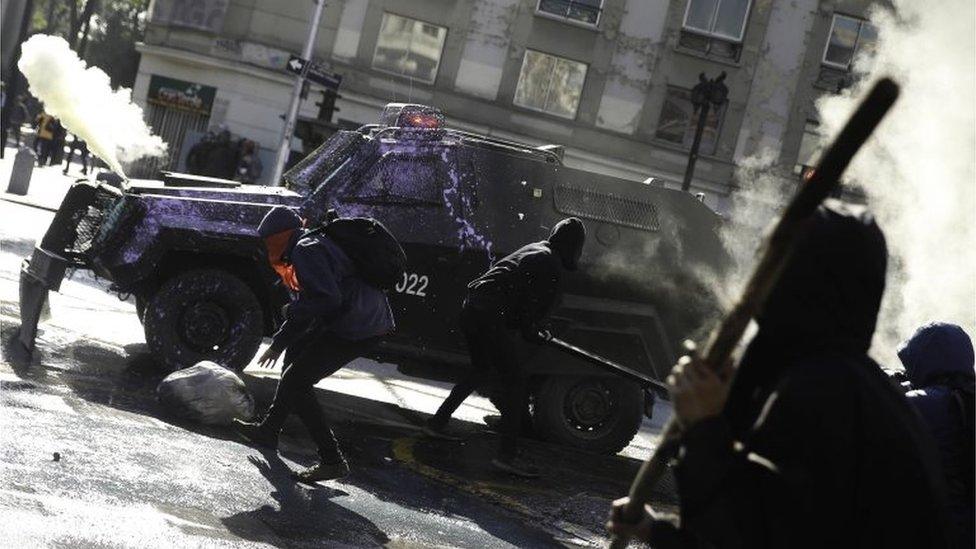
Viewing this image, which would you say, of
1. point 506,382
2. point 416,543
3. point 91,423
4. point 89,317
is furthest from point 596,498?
point 89,317

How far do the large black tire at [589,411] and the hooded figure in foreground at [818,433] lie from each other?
799cm

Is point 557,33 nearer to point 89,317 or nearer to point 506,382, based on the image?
point 89,317

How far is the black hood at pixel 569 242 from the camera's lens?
32.0 feet

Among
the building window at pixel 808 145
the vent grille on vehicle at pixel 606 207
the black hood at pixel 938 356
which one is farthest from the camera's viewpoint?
the building window at pixel 808 145

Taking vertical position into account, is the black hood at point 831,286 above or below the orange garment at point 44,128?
above

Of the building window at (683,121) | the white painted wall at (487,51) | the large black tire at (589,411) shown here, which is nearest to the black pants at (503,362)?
the large black tire at (589,411)

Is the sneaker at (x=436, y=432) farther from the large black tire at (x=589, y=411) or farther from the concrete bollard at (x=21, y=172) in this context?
Answer: the concrete bollard at (x=21, y=172)

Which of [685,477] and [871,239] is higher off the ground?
[871,239]

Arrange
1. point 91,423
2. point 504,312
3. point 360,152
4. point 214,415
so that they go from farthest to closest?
point 360,152 < point 504,312 < point 214,415 < point 91,423

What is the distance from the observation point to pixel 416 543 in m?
7.05

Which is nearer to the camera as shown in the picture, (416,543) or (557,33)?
(416,543)

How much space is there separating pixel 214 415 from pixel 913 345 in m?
4.83

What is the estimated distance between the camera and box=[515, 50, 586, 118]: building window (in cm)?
3612

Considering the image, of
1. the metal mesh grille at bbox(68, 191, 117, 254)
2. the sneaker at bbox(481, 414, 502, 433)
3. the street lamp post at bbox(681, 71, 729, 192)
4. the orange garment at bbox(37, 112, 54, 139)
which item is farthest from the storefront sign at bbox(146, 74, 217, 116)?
the metal mesh grille at bbox(68, 191, 117, 254)
